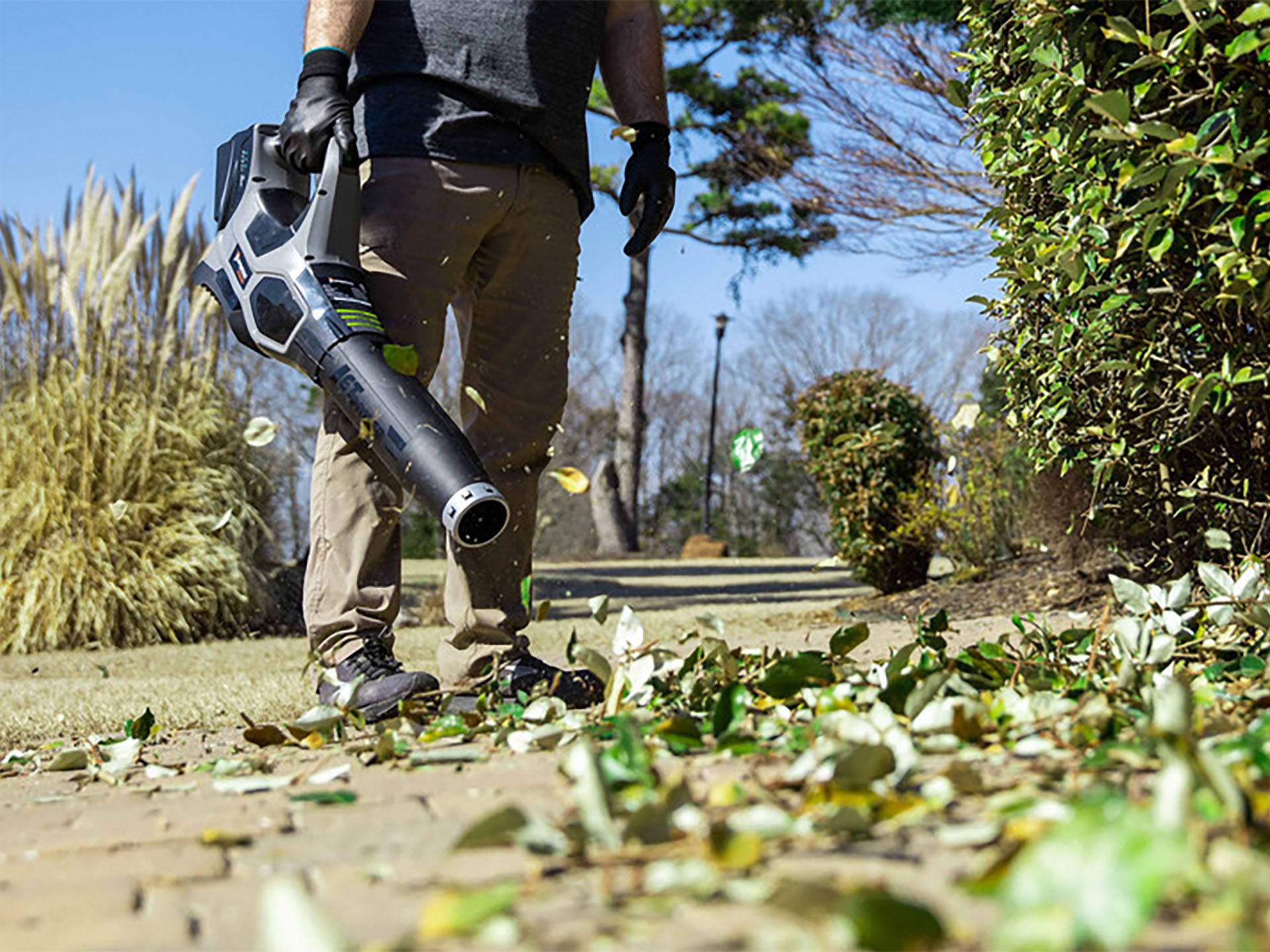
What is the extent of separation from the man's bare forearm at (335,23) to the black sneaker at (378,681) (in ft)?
3.95

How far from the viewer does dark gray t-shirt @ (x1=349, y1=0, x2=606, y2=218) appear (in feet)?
8.19

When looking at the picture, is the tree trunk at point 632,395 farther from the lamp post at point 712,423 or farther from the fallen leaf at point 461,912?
the fallen leaf at point 461,912

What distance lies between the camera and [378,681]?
232 centimetres

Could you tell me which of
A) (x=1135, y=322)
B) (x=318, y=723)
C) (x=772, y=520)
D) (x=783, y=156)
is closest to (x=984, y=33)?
(x=1135, y=322)

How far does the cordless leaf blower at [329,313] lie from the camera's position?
2217 mm

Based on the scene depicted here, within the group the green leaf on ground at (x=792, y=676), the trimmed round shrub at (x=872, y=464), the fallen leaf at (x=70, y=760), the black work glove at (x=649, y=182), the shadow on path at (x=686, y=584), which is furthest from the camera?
the shadow on path at (x=686, y=584)

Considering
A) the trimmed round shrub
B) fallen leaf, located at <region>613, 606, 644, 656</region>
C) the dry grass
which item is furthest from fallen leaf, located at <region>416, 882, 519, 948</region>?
the trimmed round shrub

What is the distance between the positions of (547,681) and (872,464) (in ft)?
14.9

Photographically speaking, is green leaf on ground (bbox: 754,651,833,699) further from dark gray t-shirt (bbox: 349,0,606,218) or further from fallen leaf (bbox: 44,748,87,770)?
dark gray t-shirt (bbox: 349,0,606,218)

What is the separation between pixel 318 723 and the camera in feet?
6.43

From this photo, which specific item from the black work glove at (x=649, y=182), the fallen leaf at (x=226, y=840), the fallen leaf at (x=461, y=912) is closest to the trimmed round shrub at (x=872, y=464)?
the black work glove at (x=649, y=182)

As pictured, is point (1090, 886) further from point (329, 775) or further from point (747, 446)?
point (747, 446)

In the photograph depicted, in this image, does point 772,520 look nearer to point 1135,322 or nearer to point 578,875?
point 1135,322

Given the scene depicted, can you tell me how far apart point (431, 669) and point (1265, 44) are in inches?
118
